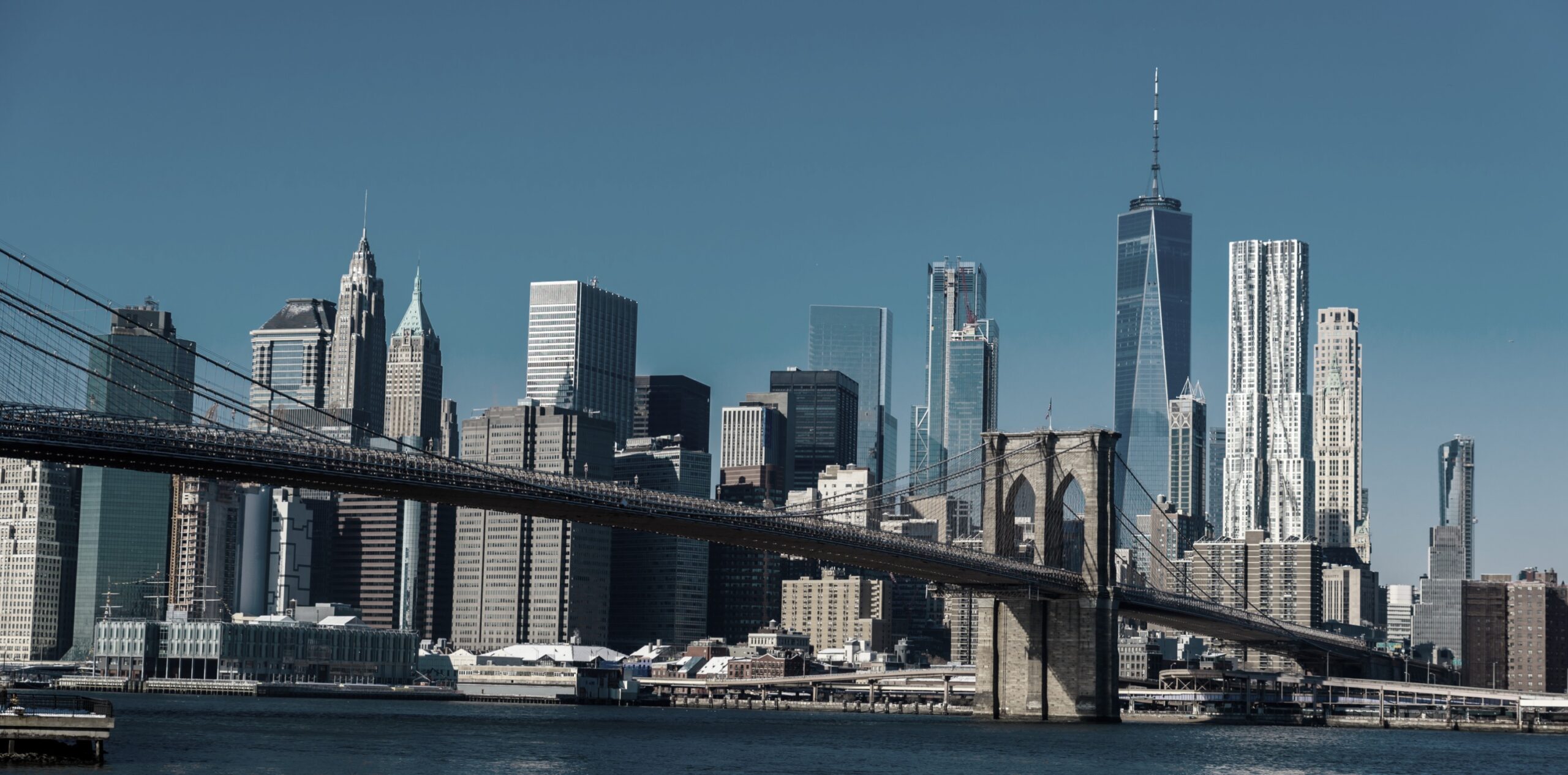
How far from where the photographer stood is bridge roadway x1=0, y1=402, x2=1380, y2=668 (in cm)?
5509

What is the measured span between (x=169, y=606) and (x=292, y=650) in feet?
67.5

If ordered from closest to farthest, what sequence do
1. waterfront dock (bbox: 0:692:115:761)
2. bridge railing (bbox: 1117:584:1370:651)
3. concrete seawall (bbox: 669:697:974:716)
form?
waterfront dock (bbox: 0:692:115:761)
bridge railing (bbox: 1117:584:1370:651)
concrete seawall (bbox: 669:697:974:716)

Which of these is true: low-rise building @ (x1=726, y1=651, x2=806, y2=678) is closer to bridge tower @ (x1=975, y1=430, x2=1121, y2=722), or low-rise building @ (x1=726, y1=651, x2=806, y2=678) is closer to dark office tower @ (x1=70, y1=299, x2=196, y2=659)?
dark office tower @ (x1=70, y1=299, x2=196, y2=659)

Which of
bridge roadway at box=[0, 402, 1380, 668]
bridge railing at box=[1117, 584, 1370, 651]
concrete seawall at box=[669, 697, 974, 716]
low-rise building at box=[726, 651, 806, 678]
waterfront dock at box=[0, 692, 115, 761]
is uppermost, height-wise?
bridge roadway at box=[0, 402, 1380, 668]

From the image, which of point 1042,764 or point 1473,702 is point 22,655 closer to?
point 1473,702

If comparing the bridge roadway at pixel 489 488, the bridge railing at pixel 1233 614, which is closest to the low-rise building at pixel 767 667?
the bridge railing at pixel 1233 614

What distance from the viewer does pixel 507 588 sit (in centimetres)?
19000

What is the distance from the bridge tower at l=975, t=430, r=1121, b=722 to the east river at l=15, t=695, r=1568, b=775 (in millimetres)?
2113

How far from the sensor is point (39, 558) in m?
195

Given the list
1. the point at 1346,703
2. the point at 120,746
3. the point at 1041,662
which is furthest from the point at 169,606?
the point at 120,746

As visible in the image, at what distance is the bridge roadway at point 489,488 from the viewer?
5509 cm

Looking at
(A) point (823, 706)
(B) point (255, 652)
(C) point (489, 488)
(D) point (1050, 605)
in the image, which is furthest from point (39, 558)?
(C) point (489, 488)

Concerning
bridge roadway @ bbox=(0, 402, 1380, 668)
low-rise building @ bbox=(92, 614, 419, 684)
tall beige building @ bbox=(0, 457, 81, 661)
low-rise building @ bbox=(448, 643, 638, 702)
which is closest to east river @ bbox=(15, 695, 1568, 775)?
bridge roadway @ bbox=(0, 402, 1380, 668)

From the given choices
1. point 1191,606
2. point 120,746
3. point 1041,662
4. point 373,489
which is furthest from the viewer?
point 1191,606
